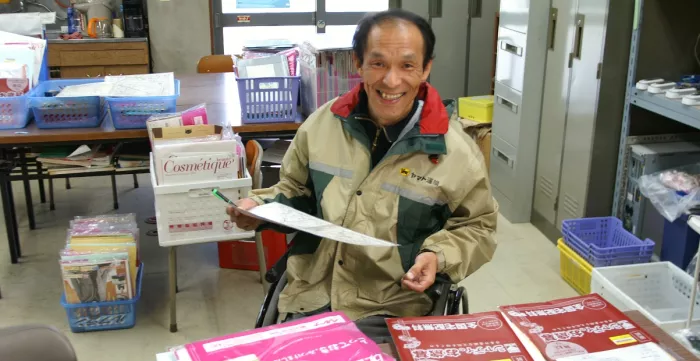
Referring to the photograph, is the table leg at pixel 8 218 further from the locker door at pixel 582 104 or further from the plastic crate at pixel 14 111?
the locker door at pixel 582 104

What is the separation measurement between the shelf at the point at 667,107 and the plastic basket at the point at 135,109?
6.77 feet

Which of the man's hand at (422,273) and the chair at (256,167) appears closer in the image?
the man's hand at (422,273)

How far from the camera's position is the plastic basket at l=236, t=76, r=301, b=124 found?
120 inches

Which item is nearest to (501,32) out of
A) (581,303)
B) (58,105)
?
(58,105)

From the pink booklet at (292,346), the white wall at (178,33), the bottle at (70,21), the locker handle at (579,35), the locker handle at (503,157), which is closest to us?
the pink booklet at (292,346)

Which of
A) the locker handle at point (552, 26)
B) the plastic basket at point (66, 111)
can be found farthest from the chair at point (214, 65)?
the locker handle at point (552, 26)

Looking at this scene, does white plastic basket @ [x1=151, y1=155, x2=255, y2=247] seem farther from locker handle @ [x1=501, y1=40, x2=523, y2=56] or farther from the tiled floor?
locker handle @ [x1=501, y1=40, x2=523, y2=56]

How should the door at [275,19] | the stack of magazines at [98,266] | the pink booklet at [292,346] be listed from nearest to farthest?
1. the pink booklet at [292,346]
2. the stack of magazines at [98,266]
3. the door at [275,19]

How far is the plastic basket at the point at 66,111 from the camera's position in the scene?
2980mm

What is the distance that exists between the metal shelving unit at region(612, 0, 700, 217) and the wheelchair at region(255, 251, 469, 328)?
1.76 m

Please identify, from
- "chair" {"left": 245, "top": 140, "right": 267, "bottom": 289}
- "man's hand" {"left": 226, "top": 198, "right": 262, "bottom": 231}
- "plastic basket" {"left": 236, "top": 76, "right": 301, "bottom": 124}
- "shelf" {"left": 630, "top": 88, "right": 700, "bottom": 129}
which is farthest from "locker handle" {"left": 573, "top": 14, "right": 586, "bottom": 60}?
"man's hand" {"left": 226, "top": 198, "right": 262, "bottom": 231}

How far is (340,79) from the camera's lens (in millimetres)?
2994

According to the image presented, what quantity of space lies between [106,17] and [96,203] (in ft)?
6.22

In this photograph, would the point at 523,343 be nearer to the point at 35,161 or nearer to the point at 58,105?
the point at 58,105
